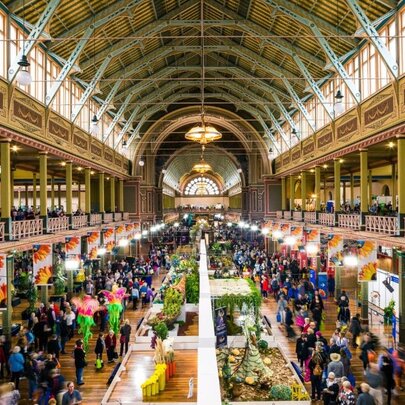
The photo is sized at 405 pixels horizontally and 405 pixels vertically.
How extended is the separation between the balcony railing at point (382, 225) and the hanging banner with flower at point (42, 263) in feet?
37.5

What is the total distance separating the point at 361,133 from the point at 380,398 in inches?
463

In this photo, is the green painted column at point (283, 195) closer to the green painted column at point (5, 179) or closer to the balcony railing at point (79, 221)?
the balcony railing at point (79, 221)

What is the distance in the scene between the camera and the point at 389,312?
1584cm

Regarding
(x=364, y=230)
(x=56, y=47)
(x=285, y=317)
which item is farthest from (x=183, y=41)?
(x=285, y=317)

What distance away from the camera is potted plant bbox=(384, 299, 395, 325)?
15484mm

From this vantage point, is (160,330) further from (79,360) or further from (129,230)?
(129,230)

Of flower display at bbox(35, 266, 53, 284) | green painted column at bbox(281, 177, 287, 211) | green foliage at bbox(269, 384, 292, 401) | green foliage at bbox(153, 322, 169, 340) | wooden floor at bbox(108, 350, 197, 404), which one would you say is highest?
green painted column at bbox(281, 177, 287, 211)

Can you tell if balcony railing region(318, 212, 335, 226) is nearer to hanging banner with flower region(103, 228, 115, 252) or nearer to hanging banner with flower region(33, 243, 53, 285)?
hanging banner with flower region(103, 228, 115, 252)

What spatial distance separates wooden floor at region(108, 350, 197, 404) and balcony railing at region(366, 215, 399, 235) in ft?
25.0

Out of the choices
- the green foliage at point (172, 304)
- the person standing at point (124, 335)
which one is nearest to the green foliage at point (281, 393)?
the person standing at point (124, 335)

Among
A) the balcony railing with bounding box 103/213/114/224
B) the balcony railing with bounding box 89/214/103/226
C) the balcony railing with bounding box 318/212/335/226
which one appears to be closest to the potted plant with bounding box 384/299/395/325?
the balcony railing with bounding box 318/212/335/226

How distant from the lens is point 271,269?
25.5m

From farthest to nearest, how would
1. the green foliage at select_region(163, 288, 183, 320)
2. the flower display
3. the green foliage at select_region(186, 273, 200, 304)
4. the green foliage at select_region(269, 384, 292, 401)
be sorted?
1. the green foliage at select_region(186, 273, 200, 304)
2. the green foliage at select_region(163, 288, 183, 320)
3. the flower display
4. the green foliage at select_region(269, 384, 292, 401)

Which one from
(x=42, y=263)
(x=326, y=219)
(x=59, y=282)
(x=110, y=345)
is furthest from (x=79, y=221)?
(x=326, y=219)
